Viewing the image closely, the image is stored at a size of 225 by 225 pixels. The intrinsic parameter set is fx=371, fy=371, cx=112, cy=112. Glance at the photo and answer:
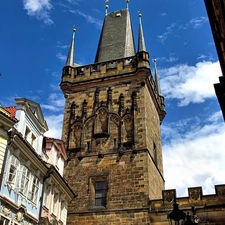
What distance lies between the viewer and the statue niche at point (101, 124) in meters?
20.9

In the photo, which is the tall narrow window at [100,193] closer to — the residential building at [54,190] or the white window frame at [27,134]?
the residential building at [54,190]

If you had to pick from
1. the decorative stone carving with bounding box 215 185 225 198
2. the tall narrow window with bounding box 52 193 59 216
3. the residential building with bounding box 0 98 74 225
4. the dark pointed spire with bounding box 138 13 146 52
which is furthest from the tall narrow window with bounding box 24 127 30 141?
the dark pointed spire with bounding box 138 13 146 52

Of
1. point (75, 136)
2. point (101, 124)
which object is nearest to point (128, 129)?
point (101, 124)

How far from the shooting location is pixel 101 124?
2145cm

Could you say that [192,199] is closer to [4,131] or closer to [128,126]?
[128,126]

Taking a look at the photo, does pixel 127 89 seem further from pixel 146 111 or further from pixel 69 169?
pixel 69 169

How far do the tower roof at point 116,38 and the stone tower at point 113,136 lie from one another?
8 cm

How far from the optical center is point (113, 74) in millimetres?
22781

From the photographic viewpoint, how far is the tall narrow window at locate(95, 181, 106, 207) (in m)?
19.0

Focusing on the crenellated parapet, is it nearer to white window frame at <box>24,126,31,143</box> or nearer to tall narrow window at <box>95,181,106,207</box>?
tall narrow window at <box>95,181,106,207</box>

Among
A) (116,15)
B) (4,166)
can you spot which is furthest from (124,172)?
(116,15)

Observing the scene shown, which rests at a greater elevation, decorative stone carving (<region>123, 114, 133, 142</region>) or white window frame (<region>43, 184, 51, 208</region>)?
decorative stone carving (<region>123, 114, 133, 142</region>)

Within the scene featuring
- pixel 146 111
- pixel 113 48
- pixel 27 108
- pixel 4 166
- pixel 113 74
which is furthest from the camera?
pixel 113 48

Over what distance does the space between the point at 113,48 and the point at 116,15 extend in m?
4.21
